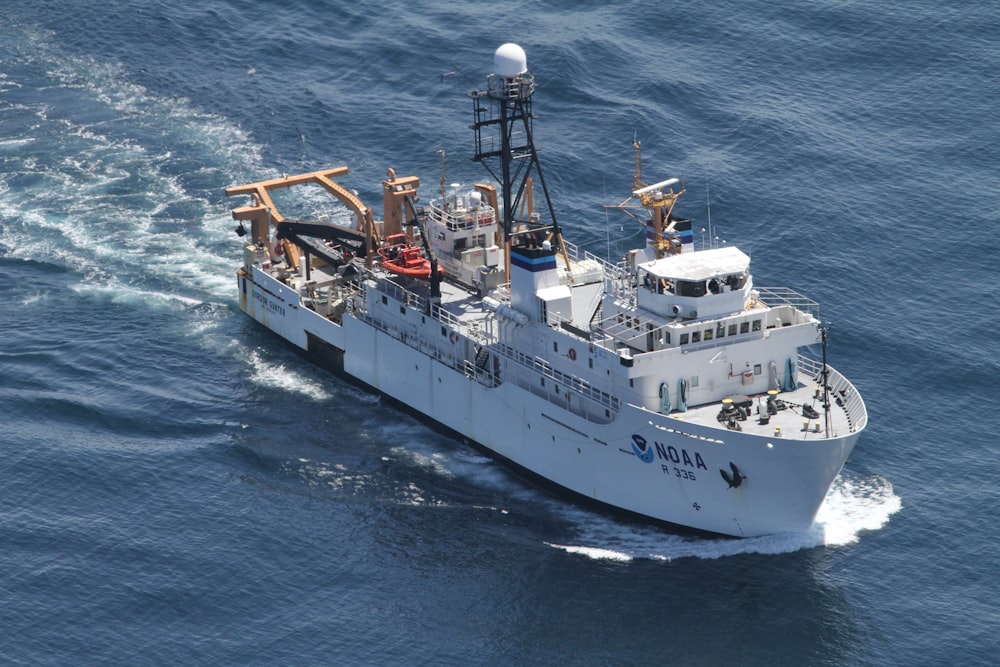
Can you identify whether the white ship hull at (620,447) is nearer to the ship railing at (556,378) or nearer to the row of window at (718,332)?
the ship railing at (556,378)

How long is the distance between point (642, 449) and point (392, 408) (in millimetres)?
20125

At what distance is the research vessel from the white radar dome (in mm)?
114

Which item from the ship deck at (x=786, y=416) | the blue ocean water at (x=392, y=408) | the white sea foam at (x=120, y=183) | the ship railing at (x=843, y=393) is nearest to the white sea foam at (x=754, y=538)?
the blue ocean water at (x=392, y=408)

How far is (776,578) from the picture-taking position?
7369 cm

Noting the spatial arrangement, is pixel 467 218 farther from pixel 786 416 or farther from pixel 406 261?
pixel 786 416

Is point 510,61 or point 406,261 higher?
point 510,61

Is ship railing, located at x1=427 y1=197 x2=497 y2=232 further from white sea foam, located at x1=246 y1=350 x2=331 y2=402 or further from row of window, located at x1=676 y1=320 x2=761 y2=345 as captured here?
row of window, located at x1=676 y1=320 x2=761 y2=345

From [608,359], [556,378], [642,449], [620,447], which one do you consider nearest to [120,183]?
[556,378]

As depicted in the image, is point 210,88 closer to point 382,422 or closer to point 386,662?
point 382,422

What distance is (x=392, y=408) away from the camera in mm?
92125

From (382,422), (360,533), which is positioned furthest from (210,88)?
(360,533)

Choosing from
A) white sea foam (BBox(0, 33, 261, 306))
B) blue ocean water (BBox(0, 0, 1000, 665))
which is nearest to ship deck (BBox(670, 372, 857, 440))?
blue ocean water (BBox(0, 0, 1000, 665))

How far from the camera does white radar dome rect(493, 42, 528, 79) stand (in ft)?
278

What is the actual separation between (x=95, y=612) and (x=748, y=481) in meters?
30.5
